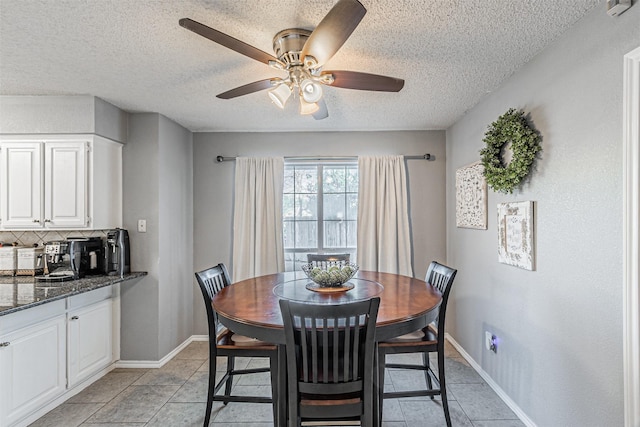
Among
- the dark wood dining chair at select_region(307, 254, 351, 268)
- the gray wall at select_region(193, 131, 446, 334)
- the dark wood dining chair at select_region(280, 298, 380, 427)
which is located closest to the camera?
the dark wood dining chair at select_region(280, 298, 380, 427)

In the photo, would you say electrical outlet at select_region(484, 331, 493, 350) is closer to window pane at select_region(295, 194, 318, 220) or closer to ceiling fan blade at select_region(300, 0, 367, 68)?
window pane at select_region(295, 194, 318, 220)

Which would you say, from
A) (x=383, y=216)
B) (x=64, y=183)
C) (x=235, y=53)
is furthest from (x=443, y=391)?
(x=64, y=183)

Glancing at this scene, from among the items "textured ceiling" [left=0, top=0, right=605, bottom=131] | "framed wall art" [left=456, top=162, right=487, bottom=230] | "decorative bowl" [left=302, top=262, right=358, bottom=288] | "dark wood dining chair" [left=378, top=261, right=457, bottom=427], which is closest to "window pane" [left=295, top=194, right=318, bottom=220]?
"textured ceiling" [left=0, top=0, right=605, bottom=131]

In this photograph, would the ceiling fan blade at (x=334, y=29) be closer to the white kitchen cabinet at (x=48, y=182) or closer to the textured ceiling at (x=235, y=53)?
the textured ceiling at (x=235, y=53)

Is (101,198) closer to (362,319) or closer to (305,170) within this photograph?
(305,170)

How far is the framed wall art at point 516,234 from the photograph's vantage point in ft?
7.31

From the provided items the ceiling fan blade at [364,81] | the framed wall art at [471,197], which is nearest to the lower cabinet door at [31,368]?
the ceiling fan blade at [364,81]

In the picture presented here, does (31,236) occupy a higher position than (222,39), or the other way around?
(222,39)

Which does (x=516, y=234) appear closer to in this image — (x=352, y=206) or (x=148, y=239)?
(x=352, y=206)

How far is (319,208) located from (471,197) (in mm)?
1687

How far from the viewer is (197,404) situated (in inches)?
103

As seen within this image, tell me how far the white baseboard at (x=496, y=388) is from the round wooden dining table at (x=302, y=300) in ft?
3.31

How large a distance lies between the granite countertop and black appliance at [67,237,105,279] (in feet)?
0.31

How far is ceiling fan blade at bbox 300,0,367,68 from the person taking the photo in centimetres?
133
